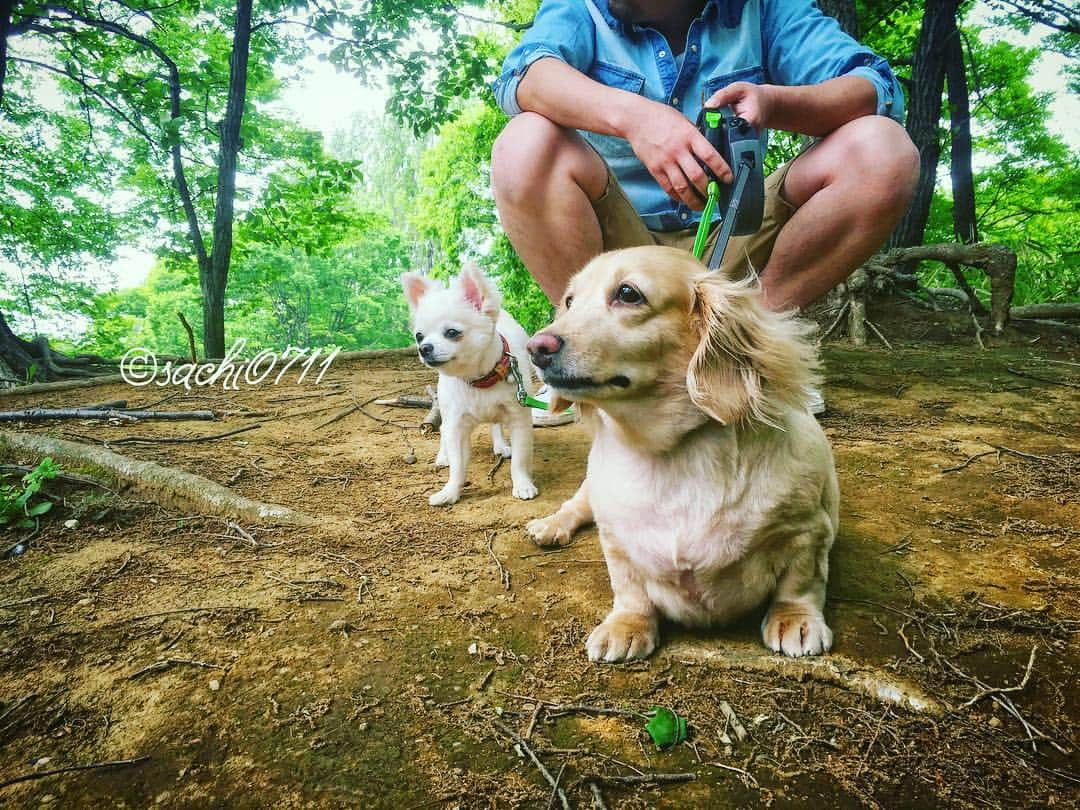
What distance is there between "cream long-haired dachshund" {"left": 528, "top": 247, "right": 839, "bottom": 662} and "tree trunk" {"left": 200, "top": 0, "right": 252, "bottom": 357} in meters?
7.48

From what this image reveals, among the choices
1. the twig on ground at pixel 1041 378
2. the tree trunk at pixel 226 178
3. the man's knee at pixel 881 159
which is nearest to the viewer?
the man's knee at pixel 881 159

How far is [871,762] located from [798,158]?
204cm

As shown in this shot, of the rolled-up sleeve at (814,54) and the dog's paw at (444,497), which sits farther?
the dog's paw at (444,497)

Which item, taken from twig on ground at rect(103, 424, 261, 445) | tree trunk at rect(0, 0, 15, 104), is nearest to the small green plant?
twig on ground at rect(103, 424, 261, 445)

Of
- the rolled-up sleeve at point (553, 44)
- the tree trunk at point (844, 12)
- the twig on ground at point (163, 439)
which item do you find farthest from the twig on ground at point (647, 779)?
the tree trunk at point (844, 12)

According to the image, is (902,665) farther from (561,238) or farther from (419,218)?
(419,218)

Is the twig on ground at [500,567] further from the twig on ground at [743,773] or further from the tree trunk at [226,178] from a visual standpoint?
the tree trunk at [226,178]

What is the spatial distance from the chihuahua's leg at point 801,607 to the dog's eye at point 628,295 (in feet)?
2.32

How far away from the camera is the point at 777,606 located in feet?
4.65

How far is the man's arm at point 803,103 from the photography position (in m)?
1.67

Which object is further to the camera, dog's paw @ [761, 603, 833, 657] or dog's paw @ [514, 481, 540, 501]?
dog's paw @ [514, 481, 540, 501]

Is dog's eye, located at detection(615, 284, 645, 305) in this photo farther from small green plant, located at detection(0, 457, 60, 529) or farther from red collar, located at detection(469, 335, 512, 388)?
small green plant, located at detection(0, 457, 60, 529)

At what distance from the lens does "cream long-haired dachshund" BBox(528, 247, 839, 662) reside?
4.31 ft

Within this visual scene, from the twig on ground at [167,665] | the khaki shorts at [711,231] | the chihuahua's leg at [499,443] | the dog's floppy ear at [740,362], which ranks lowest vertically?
the chihuahua's leg at [499,443]
